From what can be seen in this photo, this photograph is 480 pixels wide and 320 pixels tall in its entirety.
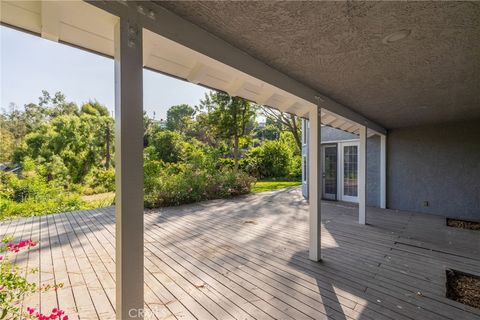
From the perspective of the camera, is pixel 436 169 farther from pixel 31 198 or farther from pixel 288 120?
pixel 31 198

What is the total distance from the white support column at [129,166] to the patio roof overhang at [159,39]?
15 cm

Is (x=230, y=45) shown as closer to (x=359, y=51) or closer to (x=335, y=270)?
(x=359, y=51)

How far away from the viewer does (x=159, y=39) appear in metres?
1.47

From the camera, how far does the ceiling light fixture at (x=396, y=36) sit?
165 centimetres

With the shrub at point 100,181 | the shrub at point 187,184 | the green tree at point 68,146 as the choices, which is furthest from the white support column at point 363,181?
the shrub at point 100,181

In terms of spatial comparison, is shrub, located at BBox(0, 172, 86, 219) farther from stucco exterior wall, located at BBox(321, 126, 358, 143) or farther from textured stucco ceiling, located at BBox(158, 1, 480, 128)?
stucco exterior wall, located at BBox(321, 126, 358, 143)

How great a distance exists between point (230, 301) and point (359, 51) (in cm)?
274

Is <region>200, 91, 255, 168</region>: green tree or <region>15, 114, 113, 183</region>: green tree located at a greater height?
<region>200, 91, 255, 168</region>: green tree

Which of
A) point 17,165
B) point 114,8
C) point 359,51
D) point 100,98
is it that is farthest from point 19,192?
point 100,98

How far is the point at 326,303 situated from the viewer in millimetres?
2314

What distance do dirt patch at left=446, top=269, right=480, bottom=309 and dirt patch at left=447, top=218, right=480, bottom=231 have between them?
2.90 m

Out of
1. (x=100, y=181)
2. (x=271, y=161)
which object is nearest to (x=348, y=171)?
(x=271, y=161)

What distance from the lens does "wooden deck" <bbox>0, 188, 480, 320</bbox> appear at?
2252 mm

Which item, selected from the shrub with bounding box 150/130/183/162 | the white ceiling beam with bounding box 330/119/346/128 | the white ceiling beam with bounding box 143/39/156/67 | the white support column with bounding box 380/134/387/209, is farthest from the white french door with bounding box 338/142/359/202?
the shrub with bounding box 150/130/183/162
